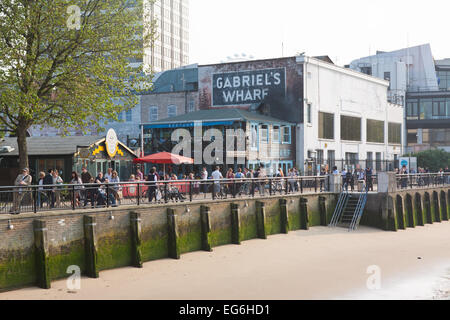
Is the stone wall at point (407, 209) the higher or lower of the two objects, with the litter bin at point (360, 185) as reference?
lower

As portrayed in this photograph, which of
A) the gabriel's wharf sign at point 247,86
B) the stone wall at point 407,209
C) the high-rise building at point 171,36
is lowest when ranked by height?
the stone wall at point 407,209

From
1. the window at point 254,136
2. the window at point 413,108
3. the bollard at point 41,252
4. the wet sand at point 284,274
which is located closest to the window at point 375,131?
the window at point 254,136

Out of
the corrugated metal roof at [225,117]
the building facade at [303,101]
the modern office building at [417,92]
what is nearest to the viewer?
the corrugated metal roof at [225,117]

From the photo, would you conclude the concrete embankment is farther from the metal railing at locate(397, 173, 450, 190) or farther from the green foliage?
the green foliage

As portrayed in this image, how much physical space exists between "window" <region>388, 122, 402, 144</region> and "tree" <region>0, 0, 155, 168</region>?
40657 mm

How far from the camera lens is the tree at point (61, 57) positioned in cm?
2441

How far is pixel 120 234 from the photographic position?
21734mm

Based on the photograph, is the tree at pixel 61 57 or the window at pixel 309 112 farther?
the window at pixel 309 112

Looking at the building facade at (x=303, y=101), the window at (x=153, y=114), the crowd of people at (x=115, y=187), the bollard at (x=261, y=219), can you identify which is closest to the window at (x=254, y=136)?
the building facade at (x=303, y=101)

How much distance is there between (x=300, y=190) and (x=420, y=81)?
5719 centimetres

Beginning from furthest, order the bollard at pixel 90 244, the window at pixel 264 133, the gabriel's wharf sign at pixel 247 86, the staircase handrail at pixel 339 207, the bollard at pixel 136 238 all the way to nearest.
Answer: the gabriel's wharf sign at pixel 247 86 < the window at pixel 264 133 < the staircase handrail at pixel 339 207 < the bollard at pixel 136 238 < the bollard at pixel 90 244

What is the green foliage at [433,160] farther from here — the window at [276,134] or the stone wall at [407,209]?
the window at [276,134]

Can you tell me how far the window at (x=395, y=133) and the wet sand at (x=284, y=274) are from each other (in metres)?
34.8

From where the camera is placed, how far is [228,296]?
1852 cm
